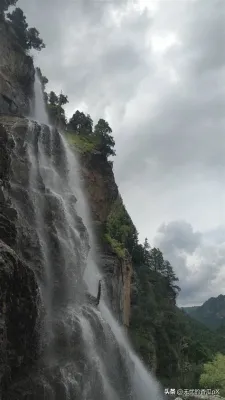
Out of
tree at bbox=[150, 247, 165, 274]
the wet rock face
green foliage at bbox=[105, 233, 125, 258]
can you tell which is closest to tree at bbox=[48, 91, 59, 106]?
green foliage at bbox=[105, 233, 125, 258]

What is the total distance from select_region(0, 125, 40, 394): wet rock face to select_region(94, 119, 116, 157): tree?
126ft

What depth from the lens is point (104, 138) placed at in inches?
2436

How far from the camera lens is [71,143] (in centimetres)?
5406

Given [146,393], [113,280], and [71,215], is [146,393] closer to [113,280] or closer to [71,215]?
[113,280]

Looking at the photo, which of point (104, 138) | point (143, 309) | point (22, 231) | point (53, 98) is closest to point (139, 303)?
point (143, 309)

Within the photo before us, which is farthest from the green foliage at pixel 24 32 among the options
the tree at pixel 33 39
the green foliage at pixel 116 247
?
the green foliage at pixel 116 247

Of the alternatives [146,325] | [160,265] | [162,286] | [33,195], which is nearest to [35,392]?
[33,195]

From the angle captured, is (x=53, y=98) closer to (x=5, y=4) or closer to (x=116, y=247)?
(x=5, y=4)

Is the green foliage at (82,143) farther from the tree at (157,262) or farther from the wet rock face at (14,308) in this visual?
the tree at (157,262)

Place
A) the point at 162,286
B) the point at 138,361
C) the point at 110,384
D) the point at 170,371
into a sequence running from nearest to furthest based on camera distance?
the point at 110,384 → the point at 138,361 → the point at 170,371 → the point at 162,286

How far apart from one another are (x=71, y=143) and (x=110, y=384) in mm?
33238

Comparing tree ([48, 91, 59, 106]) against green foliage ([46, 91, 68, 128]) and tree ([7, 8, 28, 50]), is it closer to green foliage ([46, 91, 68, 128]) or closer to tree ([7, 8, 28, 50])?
green foliage ([46, 91, 68, 128])

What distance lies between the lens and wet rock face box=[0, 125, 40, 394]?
17016 mm

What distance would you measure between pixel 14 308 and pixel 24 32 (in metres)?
55.3
